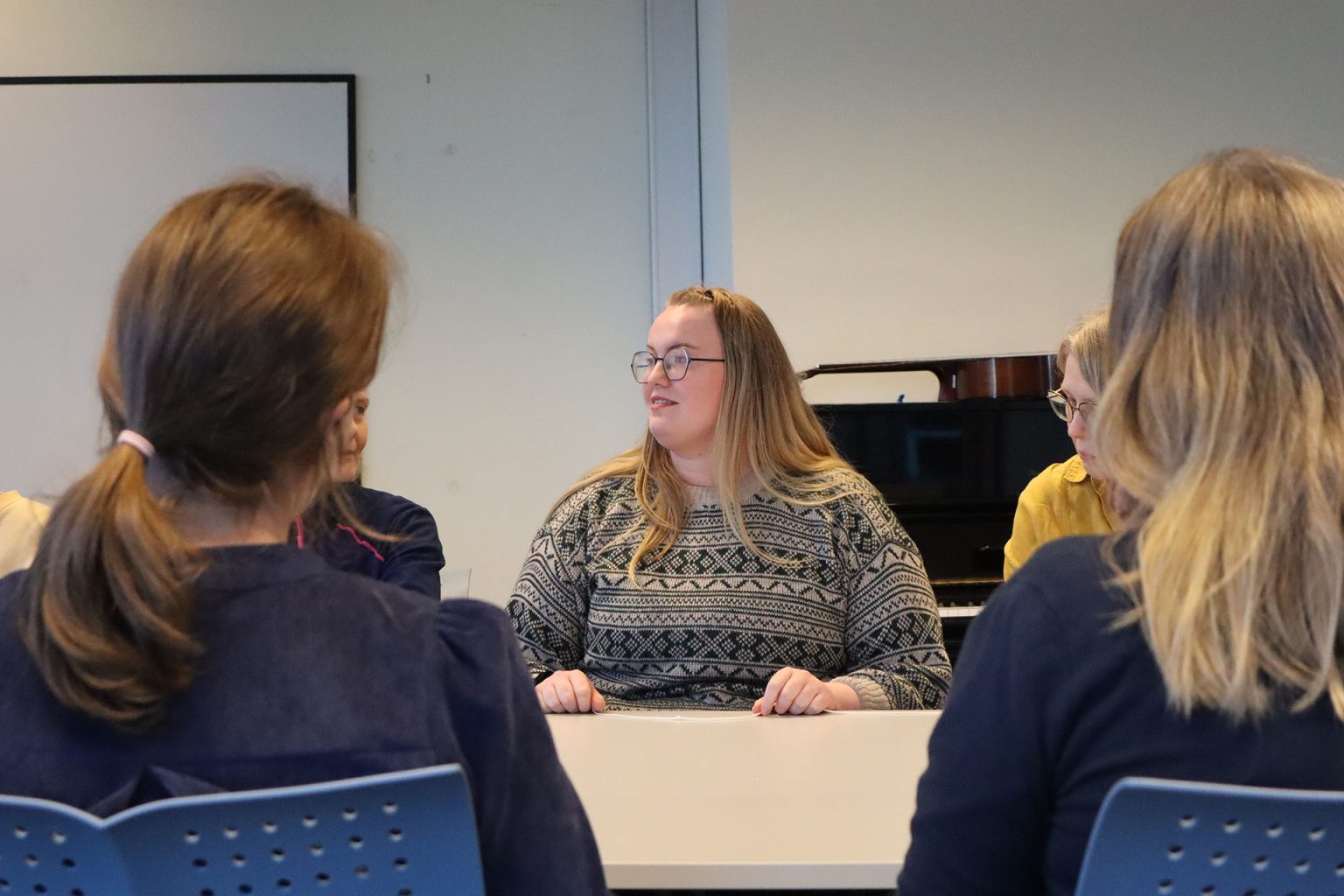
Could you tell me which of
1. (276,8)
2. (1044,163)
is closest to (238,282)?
(1044,163)

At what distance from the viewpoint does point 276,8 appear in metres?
4.12

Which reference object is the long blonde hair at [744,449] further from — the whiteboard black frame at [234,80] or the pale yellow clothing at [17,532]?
the whiteboard black frame at [234,80]

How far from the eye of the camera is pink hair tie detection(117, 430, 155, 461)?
95 centimetres

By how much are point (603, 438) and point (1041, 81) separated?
5.70 ft

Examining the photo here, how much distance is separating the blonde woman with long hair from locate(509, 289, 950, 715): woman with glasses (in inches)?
44.3

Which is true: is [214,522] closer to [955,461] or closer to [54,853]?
[54,853]

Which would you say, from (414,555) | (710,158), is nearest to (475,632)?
(414,555)

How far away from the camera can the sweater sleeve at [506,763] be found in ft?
3.13

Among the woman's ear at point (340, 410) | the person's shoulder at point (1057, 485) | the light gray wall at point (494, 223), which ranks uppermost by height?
the light gray wall at point (494, 223)

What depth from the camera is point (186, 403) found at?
37.3 inches

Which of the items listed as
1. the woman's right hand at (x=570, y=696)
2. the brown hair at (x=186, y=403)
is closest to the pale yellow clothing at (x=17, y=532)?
the woman's right hand at (x=570, y=696)

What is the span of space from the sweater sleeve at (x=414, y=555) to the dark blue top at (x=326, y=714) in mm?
1155

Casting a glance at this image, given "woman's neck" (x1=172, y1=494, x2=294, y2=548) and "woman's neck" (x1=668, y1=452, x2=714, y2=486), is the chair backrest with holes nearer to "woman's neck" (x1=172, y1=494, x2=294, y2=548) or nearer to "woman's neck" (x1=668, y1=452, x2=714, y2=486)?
"woman's neck" (x1=172, y1=494, x2=294, y2=548)

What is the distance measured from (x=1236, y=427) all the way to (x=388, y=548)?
1.59m
